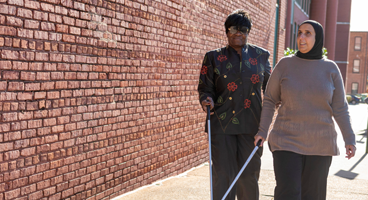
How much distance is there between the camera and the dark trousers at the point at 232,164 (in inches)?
155

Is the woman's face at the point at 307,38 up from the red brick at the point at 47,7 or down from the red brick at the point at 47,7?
down

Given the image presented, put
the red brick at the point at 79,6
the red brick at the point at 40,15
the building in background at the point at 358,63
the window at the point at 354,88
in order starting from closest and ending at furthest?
1. the red brick at the point at 40,15
2. the red brick at the point at 79,6
3. the building in background at the point at 358,63
4. the window at the point at 354,88

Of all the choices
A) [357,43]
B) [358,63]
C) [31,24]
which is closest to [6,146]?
[31,24]

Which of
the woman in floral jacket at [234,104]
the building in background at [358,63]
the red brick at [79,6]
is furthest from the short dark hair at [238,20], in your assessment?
the building in background at [358,63]

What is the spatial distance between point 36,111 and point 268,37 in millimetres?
8933

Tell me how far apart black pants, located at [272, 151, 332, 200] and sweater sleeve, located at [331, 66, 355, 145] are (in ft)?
0.75

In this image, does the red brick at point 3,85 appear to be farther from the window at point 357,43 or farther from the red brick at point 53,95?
the window at point 357,43

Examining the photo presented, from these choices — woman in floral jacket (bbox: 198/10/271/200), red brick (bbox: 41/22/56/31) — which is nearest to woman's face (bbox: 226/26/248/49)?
woman in floral jacket (bbox: 198/10/271/200)

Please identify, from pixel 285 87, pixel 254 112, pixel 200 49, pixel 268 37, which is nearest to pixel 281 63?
pixel 285 87

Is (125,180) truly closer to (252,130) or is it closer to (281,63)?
(252,130)

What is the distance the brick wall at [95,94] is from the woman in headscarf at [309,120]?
6.68 ft

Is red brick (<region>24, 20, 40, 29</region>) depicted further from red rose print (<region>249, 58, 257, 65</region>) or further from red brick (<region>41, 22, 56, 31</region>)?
red rose print (<region>249, 58, 257, 65</region>)

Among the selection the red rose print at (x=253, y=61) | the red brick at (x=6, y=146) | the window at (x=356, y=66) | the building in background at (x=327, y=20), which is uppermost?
the building in background at (x=327, y=20)

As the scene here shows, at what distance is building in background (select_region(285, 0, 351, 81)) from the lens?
872 inches
